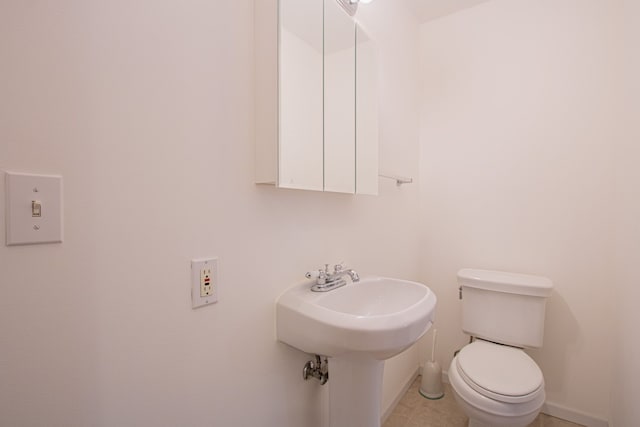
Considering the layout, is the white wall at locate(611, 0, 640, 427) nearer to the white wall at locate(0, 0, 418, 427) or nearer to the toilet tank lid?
the toilet tank lid

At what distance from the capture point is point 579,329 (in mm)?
1642

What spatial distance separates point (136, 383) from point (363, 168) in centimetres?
110

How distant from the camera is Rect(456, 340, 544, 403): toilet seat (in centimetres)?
119

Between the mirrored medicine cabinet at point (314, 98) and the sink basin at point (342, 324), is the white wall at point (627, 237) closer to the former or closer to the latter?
the sink basin at point (342, 324)

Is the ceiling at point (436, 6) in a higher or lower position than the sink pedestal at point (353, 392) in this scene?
higher

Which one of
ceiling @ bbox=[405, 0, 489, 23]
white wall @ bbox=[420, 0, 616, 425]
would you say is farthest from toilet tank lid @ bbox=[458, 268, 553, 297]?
ceiling @ bbox=[405, 0, 489, 23]

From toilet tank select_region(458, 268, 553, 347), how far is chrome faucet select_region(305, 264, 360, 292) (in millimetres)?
949

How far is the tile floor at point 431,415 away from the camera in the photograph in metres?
1.63

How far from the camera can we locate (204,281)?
0.77 metres

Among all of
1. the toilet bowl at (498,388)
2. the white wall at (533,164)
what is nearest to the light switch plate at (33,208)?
the toilet bowl at (498,388)

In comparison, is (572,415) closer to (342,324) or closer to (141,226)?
(342,324)

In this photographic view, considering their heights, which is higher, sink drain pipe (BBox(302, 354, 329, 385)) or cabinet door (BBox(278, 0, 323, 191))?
cabinet door (BBox(278, 0, 323, 191))

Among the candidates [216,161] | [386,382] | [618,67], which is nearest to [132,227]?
[216,161]

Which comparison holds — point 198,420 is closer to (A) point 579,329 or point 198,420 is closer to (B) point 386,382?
(B) point 386,382
